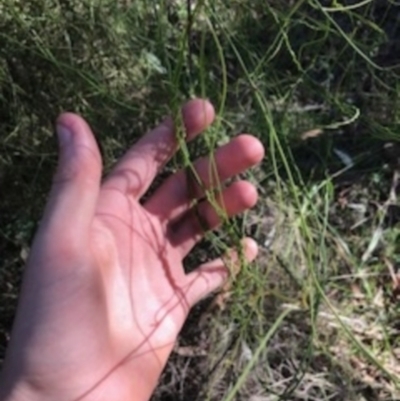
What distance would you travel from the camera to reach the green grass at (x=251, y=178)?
4.86 feet

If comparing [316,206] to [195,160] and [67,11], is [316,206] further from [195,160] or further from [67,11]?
[67,11]

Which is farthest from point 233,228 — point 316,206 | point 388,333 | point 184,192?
point 388,333

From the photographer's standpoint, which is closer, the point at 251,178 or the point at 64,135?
the point at 64,135

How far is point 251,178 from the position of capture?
1.60 metres

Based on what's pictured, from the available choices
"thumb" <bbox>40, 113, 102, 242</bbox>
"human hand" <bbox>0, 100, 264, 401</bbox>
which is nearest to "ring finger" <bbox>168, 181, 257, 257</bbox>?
"human hand" <bbox>0, 100, 264, 401</bbox>

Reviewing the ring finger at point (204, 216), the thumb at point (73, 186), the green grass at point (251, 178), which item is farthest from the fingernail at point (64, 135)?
the ring finger at point (204, 216)

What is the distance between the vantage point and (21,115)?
149cm

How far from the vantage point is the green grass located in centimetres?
148

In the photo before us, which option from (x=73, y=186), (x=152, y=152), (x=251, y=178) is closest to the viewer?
(x=73, y=186)

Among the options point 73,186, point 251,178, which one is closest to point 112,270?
point 73,186

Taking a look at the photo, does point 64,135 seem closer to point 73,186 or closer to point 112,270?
point 73,186

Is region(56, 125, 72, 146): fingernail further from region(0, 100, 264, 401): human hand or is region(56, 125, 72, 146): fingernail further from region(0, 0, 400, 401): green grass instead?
region(0, 0, 400, 401): green grass

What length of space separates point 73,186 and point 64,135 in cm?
8

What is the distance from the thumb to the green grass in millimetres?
157
